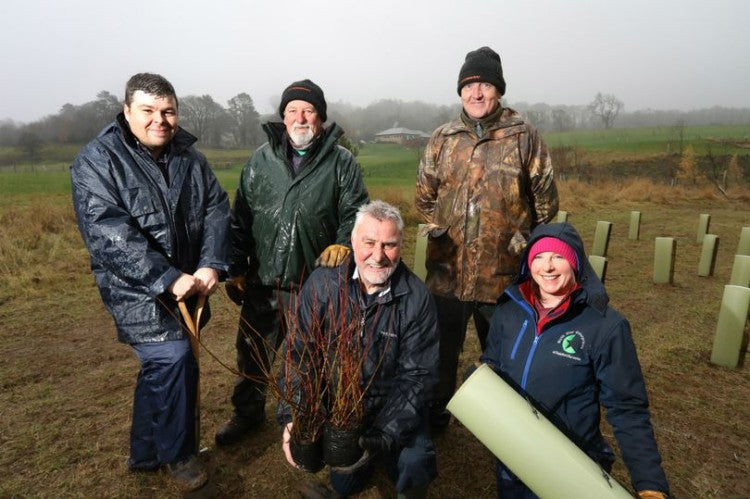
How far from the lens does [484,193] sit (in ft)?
10.2

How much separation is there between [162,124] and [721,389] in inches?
204

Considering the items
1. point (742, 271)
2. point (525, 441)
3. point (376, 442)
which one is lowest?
point (742, 271)

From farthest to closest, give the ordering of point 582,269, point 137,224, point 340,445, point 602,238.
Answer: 1. point 602,238
2. point 137,224
3. point 582,269
4. point 340,445

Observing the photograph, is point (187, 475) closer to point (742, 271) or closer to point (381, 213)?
point (381, 213)

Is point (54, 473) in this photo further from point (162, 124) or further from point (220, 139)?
point (220, 139)

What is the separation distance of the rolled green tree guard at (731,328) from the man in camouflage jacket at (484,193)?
122 inches

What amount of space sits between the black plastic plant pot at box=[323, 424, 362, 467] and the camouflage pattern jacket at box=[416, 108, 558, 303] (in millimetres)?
1450

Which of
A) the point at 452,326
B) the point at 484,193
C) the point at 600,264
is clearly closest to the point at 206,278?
the point at 452,326

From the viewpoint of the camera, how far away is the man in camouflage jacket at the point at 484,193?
3064 millimetres

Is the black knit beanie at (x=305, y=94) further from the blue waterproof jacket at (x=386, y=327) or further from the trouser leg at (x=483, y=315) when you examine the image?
the trouser leg at (x=483, y=315)

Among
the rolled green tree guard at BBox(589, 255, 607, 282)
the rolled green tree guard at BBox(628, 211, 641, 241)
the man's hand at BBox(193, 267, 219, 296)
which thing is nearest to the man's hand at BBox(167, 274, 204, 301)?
the man's hand at BBox(193, 267, 219, 296)

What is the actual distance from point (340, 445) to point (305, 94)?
211 centimetres

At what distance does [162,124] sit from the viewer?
2564mm

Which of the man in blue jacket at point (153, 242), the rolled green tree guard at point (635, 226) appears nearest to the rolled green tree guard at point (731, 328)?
the man in blue jacket at point (153, 242)
